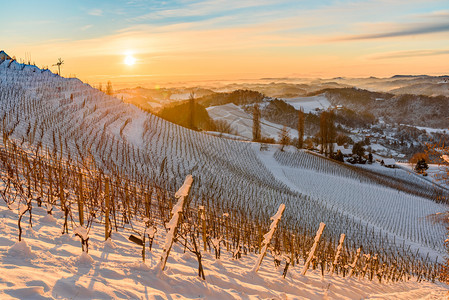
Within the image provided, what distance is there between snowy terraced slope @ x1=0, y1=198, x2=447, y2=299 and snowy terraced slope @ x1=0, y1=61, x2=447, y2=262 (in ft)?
33.9

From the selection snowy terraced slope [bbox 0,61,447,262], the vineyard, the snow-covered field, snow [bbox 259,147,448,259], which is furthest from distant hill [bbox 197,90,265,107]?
snowy terraced slope [bbox 0,61,447,262]

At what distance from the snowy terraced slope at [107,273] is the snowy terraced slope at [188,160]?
33.9 ft

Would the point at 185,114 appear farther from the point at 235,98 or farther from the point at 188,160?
the point at 235,98

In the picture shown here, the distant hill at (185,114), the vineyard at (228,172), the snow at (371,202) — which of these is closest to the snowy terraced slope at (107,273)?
the vineyard at (228,172)

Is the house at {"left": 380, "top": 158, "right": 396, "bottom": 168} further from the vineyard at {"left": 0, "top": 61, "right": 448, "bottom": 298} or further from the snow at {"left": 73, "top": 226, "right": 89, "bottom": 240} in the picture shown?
the snow at {"left": 73, "top": 226, "right": 89, "bottom": 240}

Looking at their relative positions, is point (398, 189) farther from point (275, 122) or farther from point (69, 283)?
point (275, 122)

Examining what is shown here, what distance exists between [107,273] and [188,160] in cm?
2436

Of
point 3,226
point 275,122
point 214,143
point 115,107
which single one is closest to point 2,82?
point 115,107

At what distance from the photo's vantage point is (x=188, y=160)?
28.2 meters

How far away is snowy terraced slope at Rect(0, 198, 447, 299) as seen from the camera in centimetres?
324

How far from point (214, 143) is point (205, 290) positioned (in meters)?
36.7

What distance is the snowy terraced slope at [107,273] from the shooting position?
3.24m

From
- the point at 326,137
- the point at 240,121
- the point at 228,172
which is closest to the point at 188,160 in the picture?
the point at 228,172

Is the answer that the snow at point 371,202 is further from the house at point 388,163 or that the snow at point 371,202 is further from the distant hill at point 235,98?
the distant hill at point 235,98
